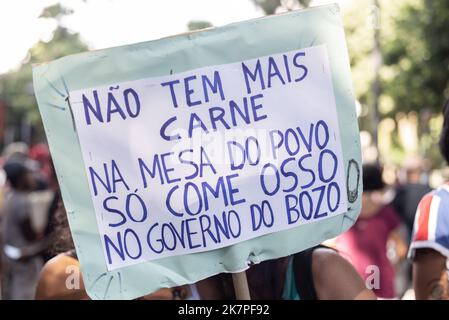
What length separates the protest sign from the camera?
7.88 ft

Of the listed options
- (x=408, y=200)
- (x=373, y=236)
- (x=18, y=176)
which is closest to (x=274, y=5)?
Answer: (x=408, y=200)

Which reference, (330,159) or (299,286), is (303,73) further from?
(299,286)

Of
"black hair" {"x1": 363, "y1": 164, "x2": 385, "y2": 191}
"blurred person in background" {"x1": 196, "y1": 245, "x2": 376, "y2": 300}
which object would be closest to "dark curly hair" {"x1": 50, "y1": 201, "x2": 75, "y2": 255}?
"blurred person in background" {"x1": 196, "y1": 245, "x2": 376, "y2": 300}

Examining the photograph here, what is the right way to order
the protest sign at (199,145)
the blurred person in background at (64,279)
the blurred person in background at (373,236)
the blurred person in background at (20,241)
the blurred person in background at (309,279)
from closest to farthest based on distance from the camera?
1. the protest sign at (199,145)
2. the blurred person in background at (309,279)
3. the blurred person in background at (64,279)
4. the blurred person in background at (373,236)
5. the blurred person in background at (20,241)

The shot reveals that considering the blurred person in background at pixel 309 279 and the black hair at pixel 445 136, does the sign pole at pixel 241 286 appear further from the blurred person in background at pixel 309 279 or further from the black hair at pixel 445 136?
the black hair at pixel 445 136

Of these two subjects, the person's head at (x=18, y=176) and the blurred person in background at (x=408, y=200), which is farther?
the blurred person in background at (x=408, y=200)

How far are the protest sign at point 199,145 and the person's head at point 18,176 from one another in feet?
14.9

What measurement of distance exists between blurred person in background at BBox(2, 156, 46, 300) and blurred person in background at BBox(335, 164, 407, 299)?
267cm

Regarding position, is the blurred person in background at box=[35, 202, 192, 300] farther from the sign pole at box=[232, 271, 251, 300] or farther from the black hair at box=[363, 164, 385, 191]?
the black hair at box=[363, 164, 385, 191]

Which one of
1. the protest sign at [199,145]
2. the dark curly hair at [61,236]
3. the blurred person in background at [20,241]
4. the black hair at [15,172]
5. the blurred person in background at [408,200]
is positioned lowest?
the blurred person in background at [408,200]

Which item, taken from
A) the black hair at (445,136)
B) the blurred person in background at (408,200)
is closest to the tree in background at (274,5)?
the blurred person in background at (408,200)

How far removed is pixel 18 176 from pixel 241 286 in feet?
15.5

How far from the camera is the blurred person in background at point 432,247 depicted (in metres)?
2.71
